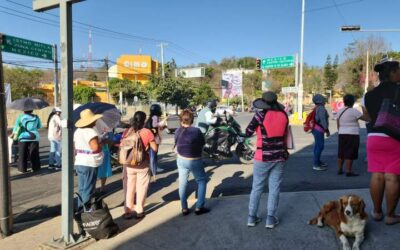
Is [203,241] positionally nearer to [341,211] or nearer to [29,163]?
[341,211]

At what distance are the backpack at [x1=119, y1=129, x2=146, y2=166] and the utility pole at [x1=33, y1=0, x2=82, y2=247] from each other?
0.98 metres

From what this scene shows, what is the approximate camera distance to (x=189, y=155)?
5297 mm

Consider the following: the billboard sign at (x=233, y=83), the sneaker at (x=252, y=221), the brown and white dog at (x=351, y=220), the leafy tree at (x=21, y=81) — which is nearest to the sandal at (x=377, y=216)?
the brown and white dog at (x=351, y=220)

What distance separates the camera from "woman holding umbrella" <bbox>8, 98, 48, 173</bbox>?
31.7ft

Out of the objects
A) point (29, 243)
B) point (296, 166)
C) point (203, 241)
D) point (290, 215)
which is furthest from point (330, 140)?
point (29, 243)

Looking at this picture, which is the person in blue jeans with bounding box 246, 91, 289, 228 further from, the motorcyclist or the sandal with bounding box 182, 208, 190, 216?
the motorcyclist

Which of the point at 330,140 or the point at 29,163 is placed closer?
the point at 29,163

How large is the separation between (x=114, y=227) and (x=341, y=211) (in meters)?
2.81

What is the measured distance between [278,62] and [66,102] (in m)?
28.9

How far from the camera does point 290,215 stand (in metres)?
5.05

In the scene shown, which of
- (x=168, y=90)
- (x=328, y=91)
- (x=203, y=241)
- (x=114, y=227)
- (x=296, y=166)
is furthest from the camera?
(x=328, y=91)

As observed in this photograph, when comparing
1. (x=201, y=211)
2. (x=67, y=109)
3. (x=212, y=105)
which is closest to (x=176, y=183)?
(x=212, y=105)

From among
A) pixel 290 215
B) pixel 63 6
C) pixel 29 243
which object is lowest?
pixel 29 243

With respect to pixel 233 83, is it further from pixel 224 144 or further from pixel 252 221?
pixel 252 221
